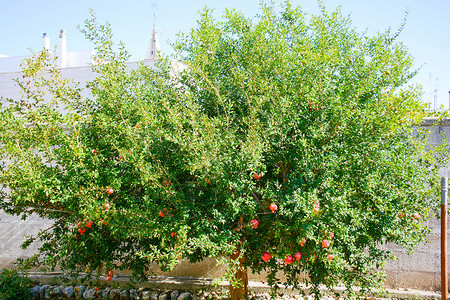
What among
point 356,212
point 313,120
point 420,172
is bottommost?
point 356,212

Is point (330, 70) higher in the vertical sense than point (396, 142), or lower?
higher

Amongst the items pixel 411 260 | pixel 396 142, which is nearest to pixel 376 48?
pixel 396 142

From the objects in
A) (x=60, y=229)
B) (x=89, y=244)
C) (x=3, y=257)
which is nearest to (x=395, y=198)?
(x=89, y=244)

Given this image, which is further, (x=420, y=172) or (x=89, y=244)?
(x=89, y=244)

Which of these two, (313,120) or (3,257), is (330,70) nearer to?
(313,120)

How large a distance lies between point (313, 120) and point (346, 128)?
1.04 feet

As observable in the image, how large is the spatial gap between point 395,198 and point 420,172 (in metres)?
0.37

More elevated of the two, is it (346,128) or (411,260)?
(346,128)

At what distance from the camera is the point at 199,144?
10.4 feet

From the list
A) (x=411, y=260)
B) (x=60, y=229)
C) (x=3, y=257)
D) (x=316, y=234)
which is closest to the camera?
(x=316, y=234)

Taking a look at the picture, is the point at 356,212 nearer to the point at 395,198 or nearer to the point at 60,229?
the point at 395,198

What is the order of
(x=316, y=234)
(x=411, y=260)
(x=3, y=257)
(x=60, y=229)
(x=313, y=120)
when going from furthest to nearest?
(x=3, y=257)
(x=411, y=260)
(x=60, y=229)
(x=313, y=120)
(x=316, y=234)

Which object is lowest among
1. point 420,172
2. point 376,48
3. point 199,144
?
point 420,172

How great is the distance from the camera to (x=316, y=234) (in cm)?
339
